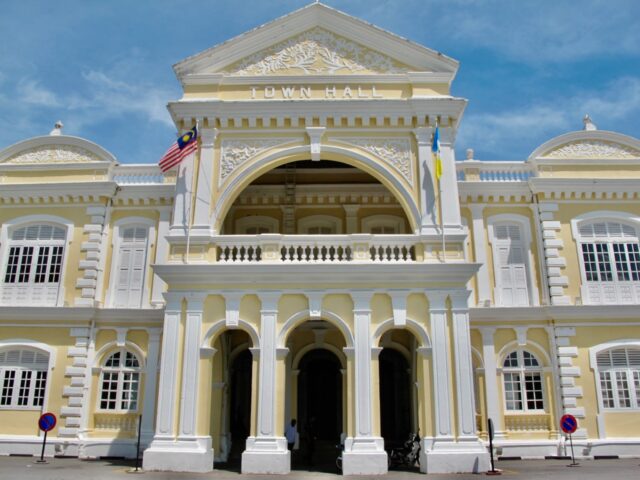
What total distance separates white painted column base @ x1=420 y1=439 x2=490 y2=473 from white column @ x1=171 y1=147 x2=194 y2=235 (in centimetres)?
896

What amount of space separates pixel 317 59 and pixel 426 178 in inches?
209

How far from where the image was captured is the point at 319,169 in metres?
21.2

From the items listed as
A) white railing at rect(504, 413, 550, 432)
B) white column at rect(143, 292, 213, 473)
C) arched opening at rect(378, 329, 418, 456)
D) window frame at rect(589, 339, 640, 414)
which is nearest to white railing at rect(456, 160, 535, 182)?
arched opening at rect(378, 329, 418, 456)

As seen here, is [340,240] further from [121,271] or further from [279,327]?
[121,271]

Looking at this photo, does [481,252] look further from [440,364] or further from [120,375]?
[120,375]

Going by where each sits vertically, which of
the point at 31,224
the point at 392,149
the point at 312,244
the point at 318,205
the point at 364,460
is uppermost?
the point at 392,149

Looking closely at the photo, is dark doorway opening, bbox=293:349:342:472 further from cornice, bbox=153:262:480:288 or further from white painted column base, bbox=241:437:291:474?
white painted column base, bbox=241:437:291:474

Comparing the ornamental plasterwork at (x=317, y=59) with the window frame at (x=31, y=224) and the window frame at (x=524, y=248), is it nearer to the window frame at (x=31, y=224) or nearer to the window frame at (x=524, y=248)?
the window frame at (x=524, y=248)

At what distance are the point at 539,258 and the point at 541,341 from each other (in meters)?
2.87

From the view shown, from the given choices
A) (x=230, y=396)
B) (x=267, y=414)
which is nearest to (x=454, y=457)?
(x=267, y=414)

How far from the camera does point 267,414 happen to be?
48.7 ft

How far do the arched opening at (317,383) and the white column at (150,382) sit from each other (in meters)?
4.40

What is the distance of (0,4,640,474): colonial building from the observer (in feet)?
50.4

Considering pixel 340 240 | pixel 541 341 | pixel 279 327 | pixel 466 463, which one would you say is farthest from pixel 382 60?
pixel 466 463
